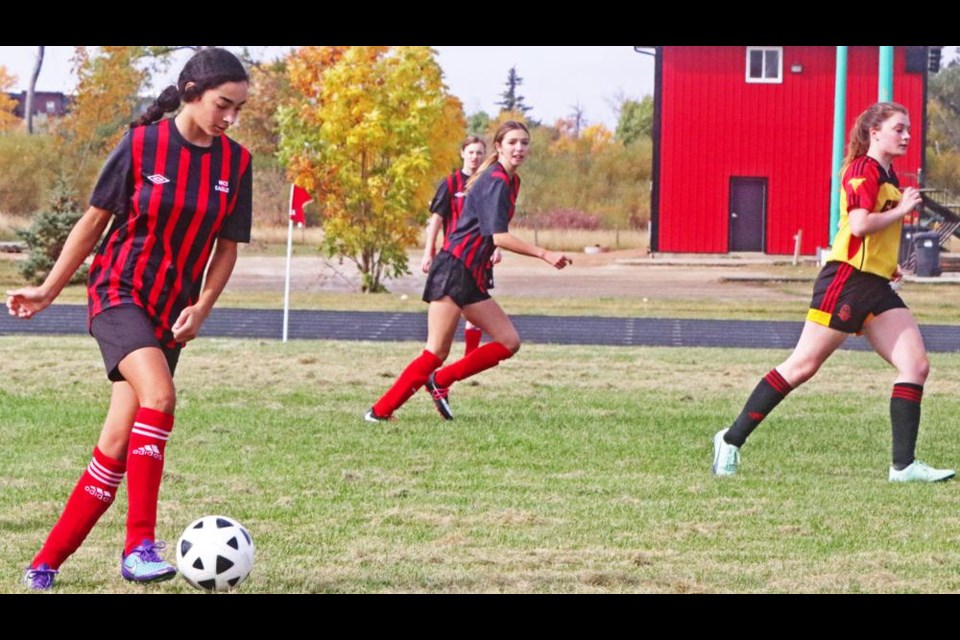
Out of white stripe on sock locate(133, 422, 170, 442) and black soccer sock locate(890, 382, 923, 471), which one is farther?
black soccer sock locate(890, 382, 923, 471)

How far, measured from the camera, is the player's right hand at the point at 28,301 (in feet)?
18.0

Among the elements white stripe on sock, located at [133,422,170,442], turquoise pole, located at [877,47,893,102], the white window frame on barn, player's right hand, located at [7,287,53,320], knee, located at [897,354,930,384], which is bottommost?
white stripe on sock, located at [133,422,170,442]

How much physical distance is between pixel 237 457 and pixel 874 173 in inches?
147

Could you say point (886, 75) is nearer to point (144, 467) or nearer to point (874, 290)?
point (874, 290)

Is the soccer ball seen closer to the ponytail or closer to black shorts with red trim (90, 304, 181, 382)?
black shorts with red trim (90, 304, 181, 382)

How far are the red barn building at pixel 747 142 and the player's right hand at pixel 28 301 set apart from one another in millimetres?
32585

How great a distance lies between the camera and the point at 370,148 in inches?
1089

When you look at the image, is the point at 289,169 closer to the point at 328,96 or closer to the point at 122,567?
the point at 328,96

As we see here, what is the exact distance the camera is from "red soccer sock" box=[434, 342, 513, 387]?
1047 cm

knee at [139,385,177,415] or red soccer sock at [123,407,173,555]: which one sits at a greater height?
knee at [139,385,177,415]

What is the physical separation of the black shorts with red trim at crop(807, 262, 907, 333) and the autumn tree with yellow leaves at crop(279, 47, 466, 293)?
19.4 m

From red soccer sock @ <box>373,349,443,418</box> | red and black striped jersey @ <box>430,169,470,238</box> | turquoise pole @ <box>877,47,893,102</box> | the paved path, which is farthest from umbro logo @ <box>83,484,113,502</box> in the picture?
turquoise pole @ <box>877,47,893,102</box>

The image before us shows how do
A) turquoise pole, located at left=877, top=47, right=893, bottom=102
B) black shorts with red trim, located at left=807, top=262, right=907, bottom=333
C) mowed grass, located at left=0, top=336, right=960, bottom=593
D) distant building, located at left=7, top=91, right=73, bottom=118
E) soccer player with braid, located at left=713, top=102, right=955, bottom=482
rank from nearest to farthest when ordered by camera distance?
mowed grass, located at left=0, top=336, right=960, bottom=593, soccer player with braid, located at left=713, top=102, right=955, bottom=482, black shorts with red trim, located at left=807, top=262, right=907, bottom=333, turquoise pole, located at left=877, top=47, right=893, bottom=102, distant building, located at left=7, top=91, right=73, bottom=118

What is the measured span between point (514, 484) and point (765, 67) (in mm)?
31442
